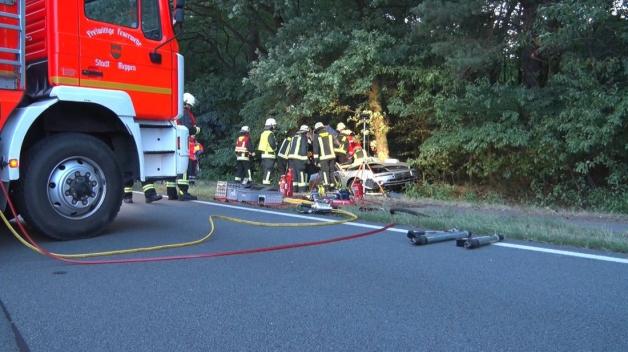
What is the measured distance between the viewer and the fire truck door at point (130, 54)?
21.4 ft

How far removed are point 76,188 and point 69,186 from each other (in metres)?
0.08

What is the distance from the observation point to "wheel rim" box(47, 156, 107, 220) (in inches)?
250

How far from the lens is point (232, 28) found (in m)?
24.7

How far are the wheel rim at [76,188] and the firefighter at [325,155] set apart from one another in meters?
7.73

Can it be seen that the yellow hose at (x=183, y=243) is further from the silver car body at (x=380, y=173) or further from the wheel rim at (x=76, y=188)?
the silver car body at (x=380, y=173)

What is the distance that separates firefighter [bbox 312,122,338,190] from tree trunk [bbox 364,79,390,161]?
3370mm

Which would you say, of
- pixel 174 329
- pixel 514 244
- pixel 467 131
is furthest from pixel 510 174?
pixel 174 329

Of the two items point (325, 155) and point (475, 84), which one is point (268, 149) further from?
point (475, 84)

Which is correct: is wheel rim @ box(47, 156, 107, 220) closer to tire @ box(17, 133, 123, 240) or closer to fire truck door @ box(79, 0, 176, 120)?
tire @ box(17, 133, 123, 240)

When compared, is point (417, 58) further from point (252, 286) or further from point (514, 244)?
point (252, 286)

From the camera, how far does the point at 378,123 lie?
1773 centimetres

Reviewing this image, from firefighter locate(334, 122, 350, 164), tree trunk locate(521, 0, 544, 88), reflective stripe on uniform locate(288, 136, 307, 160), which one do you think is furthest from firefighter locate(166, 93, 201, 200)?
tree trunk locate(521, 0, 544, 88)

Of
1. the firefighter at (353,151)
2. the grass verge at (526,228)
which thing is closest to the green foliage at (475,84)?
the firefighter at (353,151)

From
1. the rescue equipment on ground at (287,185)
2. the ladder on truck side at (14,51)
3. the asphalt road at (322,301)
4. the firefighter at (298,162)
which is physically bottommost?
the asphalt road at (322,301)
